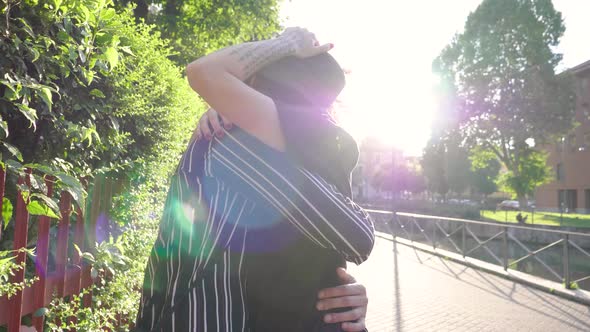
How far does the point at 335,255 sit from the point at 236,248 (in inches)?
8.7

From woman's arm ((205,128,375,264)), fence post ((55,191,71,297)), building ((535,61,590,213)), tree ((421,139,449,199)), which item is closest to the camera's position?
A: woman's arm ((205,128,375,264))

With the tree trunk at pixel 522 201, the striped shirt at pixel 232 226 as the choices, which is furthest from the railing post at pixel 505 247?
A: the tree trunk at pixel 522 201

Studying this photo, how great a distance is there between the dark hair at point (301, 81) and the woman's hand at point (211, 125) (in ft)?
0.37

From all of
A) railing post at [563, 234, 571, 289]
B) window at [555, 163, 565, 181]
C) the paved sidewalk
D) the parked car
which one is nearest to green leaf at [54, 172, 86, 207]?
the paved sidewalk

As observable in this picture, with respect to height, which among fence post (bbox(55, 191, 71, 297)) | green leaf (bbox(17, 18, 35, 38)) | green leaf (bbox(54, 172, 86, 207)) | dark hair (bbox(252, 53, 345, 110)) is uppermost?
green leaf (bbox(17, 18, 35, 38))

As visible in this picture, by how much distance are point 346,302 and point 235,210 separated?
0.33 m

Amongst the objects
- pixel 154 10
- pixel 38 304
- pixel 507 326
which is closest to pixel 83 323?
pixel 38 304

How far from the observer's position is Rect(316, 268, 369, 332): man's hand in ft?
3.32

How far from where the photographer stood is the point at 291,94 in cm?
102

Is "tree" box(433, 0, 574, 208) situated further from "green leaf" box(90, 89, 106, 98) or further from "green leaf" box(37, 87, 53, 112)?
"green leaf" box(37, 87, 53, 112)

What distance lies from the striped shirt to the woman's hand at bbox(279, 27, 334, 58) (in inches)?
9.8

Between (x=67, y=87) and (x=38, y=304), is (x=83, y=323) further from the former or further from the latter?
(x=67, y=87)

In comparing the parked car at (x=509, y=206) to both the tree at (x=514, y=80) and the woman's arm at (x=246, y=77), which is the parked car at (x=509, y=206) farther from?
the woman's arm at (x=246, y=77)

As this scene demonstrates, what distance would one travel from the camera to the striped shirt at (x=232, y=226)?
93 cm
